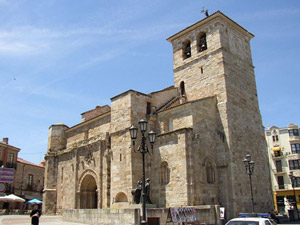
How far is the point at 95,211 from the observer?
1669 centimetres

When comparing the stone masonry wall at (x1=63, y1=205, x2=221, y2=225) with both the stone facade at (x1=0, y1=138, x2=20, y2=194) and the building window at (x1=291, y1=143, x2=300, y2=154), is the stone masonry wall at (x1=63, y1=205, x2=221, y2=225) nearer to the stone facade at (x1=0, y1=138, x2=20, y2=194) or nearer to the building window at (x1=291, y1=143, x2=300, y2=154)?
the stone facade at (x1=0, y1=138, x2=20, y2=194)

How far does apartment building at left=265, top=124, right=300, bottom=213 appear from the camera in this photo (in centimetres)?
3547

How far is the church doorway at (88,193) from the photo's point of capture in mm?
24025

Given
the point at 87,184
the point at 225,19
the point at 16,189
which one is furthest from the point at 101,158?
the point at 16,189

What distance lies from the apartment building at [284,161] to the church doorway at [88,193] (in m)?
22.6

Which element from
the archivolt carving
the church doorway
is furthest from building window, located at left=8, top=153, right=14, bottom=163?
the church doorway

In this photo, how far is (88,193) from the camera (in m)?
24.3

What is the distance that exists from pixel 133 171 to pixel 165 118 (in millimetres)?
4384

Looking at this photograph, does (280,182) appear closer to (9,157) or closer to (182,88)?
(182,88)

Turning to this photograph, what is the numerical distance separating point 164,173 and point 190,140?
112 inches

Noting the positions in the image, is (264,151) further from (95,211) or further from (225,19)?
(95,211)

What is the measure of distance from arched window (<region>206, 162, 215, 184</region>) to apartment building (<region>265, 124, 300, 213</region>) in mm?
19868

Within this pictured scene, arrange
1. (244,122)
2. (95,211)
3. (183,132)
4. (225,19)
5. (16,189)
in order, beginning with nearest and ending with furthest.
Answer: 1. (95,211)
2. (183,132)
3. (244,122)
4. (225,19)
5. (16,189)

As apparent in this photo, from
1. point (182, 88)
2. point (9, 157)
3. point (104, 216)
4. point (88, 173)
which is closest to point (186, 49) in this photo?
point (182, 88)
